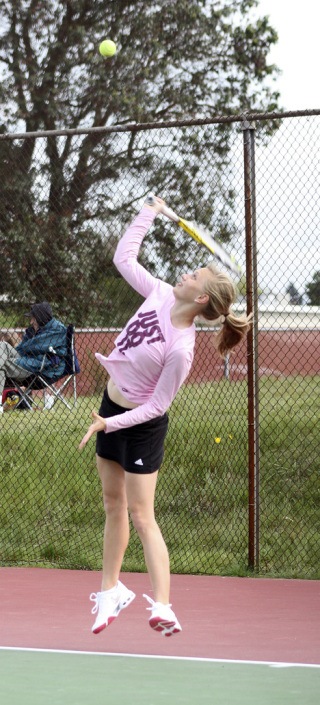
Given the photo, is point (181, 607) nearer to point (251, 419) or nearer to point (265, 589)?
point (265, 589)

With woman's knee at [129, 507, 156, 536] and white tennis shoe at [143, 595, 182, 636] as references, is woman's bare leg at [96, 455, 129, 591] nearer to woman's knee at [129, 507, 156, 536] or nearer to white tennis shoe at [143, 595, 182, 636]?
woman's knee at [129, 507, 156, 536]

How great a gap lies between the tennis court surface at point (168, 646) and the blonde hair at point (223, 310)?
1222 mm

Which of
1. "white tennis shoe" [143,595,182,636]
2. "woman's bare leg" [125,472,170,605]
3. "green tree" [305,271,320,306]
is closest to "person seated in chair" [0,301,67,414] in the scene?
"green tree" [305,271,320,306]

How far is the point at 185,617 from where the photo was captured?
18.9 ft

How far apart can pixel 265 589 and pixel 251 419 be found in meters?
0.94

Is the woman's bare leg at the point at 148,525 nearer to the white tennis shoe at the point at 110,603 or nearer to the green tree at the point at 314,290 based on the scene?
the white tennis shoe at the point at 110,603

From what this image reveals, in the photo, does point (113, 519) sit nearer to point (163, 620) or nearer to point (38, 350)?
point (163, 620)

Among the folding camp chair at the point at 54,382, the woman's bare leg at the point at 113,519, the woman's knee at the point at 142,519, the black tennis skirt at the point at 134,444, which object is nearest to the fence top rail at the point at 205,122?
the folding camp chair at the point at 54,382

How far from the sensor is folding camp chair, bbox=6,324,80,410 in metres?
8.05

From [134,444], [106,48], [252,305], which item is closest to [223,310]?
[134,444]

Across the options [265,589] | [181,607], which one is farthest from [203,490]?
[181,607]

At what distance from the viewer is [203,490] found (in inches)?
324

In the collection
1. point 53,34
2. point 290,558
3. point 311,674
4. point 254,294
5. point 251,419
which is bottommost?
point 311,674

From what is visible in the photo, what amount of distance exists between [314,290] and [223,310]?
3.15 m
